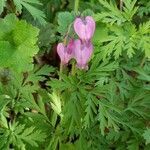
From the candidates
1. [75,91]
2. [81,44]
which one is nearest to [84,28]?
[81,44]

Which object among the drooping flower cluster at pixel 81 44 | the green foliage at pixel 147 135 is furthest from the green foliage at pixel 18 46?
the green foliage at pixel 147 135

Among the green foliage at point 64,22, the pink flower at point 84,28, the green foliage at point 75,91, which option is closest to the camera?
the pink flower at point 84,28

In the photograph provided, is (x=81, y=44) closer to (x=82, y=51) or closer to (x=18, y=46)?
(x=82, y=51)

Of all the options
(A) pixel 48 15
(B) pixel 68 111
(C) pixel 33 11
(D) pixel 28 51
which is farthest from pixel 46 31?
(B) pixel 68 111

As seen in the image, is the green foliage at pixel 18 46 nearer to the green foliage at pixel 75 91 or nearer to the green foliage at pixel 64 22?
the green foliage at pixel 75 91

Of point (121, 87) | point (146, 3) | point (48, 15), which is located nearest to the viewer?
point (121, 87)

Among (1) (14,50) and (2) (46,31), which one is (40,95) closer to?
(1) (14,50)

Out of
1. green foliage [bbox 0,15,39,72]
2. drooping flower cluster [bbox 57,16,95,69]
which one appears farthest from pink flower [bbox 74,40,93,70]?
green foliage [bbox 0,15,39,72]
